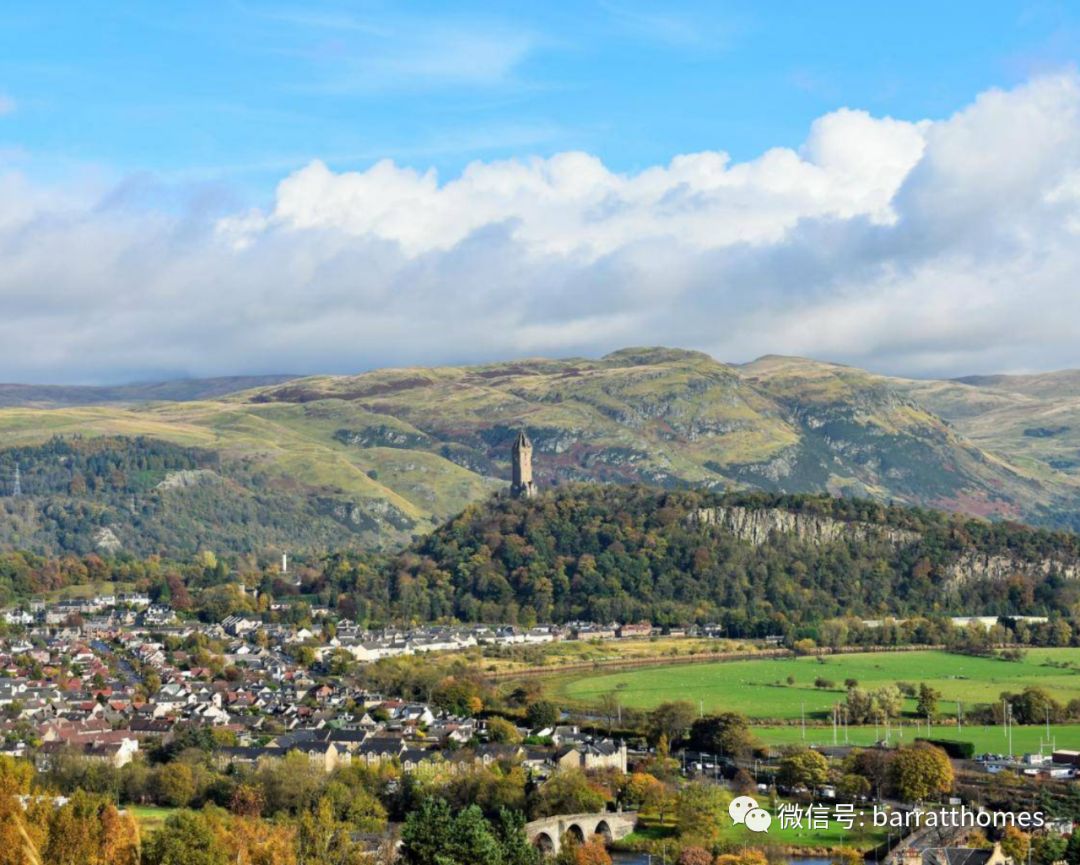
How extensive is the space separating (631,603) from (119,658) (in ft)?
164

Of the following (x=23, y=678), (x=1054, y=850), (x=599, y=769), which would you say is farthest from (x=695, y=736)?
(x=23, y=678)

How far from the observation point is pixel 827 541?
168 m

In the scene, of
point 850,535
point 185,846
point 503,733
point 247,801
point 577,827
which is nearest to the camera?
point 185,846

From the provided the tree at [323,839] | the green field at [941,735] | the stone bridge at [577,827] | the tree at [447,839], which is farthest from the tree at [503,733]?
the tree at [447,839]

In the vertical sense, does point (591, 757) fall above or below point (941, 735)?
above

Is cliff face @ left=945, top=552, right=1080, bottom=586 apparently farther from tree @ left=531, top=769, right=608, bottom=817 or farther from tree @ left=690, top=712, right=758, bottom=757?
tree @ left=531, top=769, right=608, bottom=817

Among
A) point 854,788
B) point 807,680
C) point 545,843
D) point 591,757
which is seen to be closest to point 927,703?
point 807,680

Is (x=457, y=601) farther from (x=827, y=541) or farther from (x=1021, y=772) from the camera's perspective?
(x=1021, y=772)

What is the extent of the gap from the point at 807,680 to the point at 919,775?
1844 inches

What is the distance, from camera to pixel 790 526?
171 m

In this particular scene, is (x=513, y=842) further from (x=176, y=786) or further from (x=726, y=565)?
(x=726, y=565)

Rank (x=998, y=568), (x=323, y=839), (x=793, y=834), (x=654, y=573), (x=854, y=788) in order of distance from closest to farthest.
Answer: (x=323, y=839), (x=793, y=834), (x=854, y=788), (x=998, y=568), (x=654, y=573)

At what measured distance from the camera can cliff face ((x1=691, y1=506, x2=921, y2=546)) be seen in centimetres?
16762

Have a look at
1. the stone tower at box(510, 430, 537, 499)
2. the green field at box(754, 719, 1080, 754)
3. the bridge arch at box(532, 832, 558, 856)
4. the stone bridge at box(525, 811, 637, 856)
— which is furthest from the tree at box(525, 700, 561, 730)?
the stone tower at box(510, 430, 537, 499)
